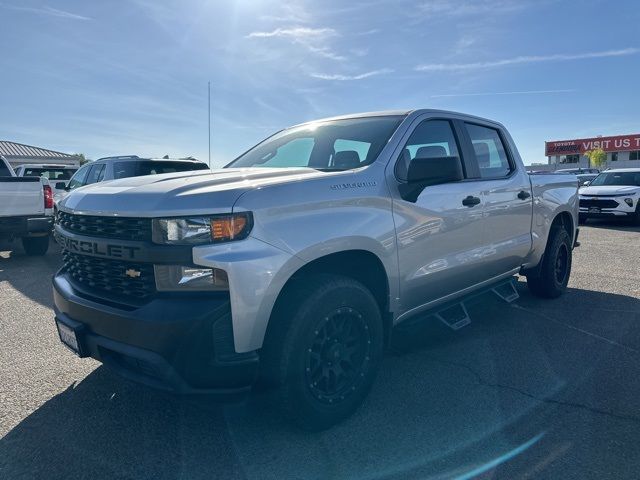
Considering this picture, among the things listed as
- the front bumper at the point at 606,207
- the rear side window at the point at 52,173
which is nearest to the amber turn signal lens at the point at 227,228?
the rear side window at the point at 52,173

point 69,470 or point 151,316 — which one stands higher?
point 151,316

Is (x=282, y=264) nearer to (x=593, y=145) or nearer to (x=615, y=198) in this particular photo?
(x=615, y=198)

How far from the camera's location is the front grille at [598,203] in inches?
533

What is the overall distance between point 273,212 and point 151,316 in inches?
30.5

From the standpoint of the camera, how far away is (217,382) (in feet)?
7.74

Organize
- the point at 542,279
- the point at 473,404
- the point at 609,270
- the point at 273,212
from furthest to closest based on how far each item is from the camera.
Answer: the point at 609,270 → the point at 542,279 → the point at 473,404 → the point at 273,212

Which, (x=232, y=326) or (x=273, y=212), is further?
(x=273, y=212)

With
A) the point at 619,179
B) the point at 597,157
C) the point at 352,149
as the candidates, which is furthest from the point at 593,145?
the point at 352,149

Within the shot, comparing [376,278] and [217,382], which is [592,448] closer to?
[376,278]

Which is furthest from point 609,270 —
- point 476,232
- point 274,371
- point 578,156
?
point 578,156

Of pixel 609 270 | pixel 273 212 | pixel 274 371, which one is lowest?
pixel 609 270

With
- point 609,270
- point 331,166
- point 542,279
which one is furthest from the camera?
point 609,270

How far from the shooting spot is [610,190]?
13891 mm

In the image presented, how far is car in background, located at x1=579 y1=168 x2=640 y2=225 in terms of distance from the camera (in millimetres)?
13367
